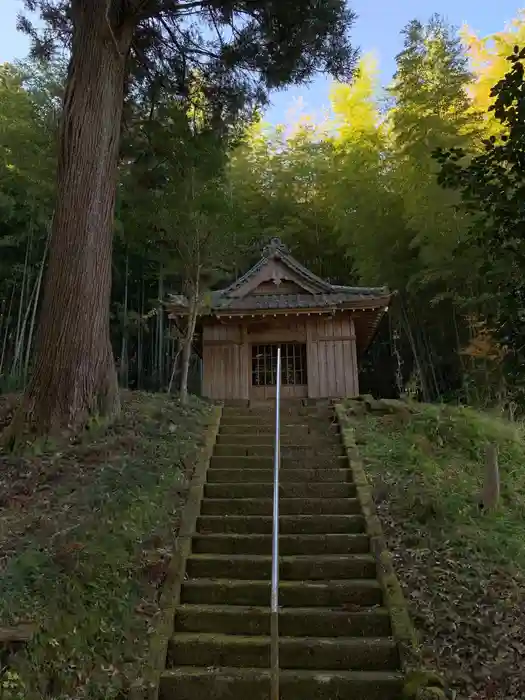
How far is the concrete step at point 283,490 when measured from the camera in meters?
5.25

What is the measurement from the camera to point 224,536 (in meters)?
4.45

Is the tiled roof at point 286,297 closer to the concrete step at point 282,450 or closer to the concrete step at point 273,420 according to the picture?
the concrete step at point 273,420

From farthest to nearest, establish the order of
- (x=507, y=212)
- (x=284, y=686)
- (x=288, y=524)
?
(x=288, y=524), (x=284, y=686), (x=507, y=212)

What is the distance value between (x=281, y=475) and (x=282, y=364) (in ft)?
16.6

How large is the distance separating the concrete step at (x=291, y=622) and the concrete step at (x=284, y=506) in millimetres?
1321

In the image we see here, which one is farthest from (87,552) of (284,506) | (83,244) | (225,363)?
(225,363)

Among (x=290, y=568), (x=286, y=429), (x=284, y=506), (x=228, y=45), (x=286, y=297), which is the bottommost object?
(x=290, y=568)

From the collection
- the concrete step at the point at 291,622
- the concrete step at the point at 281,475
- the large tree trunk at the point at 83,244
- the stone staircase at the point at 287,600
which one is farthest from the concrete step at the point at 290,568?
the large tree trunk at the point at 83,244

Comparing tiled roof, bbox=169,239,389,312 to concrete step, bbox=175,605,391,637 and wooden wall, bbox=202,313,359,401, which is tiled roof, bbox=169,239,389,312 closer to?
wooden wall, bbox=202,313,359,401

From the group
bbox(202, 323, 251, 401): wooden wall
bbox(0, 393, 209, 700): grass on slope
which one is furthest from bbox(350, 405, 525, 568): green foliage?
bbox(202, 323, 251, 401): wooden wall

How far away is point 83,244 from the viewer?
619 cm

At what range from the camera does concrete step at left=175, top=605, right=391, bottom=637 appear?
356 centimetres

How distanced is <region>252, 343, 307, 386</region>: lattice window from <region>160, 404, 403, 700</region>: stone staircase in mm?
4841

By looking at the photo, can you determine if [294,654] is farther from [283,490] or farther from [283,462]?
[283,462]
